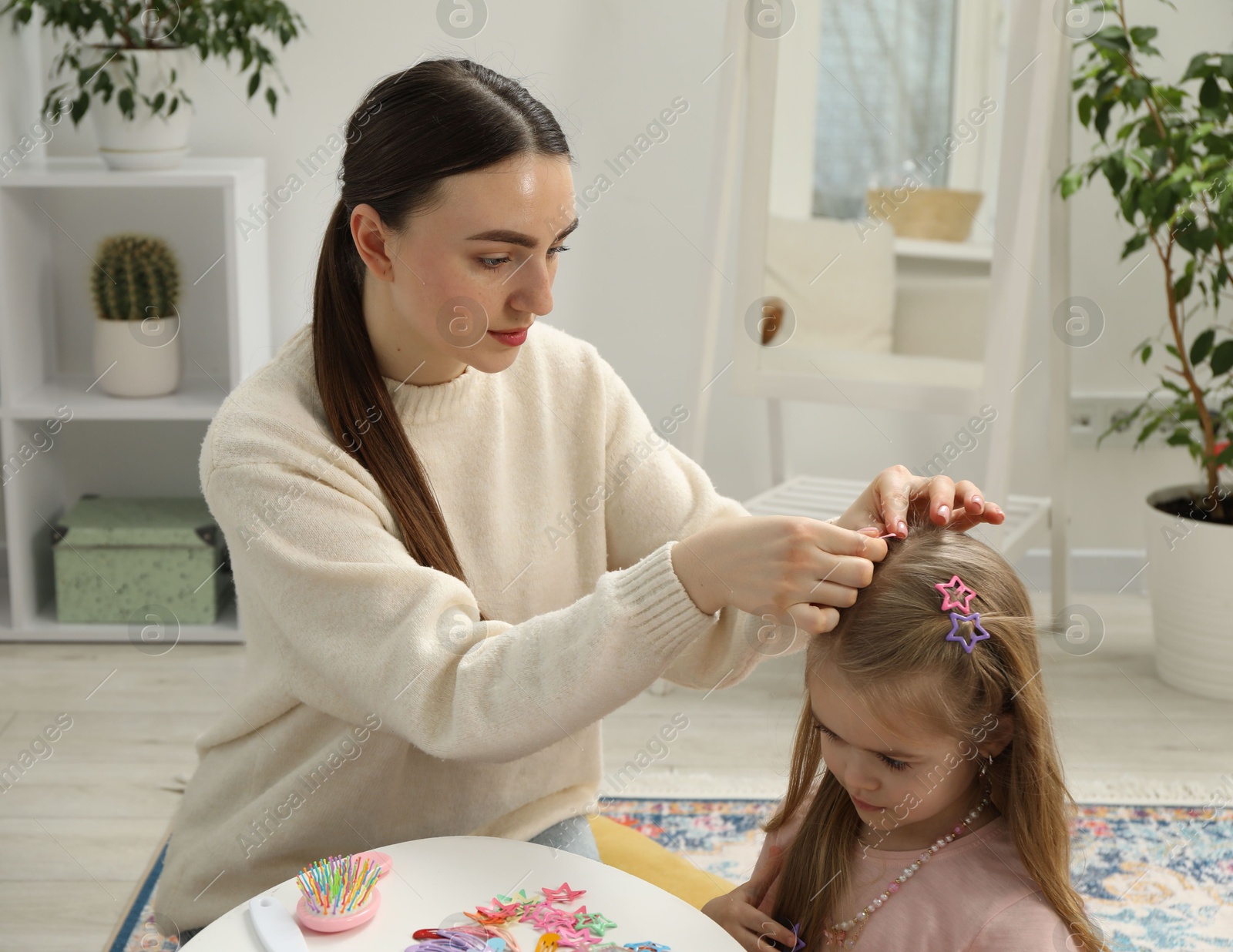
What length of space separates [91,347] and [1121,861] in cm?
222

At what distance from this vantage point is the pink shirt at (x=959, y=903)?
921 mm

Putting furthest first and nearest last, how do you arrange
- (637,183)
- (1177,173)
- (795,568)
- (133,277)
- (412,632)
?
(637,183), (133,277), (1177,173), (412,632), (795,568)

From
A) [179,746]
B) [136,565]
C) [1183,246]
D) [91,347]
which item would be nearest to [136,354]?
[91,347]

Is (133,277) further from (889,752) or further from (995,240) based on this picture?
(889,752)

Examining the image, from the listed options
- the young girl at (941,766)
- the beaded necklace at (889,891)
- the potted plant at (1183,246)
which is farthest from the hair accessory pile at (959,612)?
the potted plant at (1183,246)

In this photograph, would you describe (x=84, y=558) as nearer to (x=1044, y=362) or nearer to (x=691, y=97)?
(x=691, y=97)

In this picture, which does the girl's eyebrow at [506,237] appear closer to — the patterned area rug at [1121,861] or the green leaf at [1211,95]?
the patterned area rug at [1121,861]

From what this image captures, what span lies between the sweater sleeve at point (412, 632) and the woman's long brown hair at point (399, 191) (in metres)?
0.05

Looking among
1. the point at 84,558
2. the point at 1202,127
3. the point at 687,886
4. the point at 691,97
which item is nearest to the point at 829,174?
the point at 691,97

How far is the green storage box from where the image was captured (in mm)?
2490

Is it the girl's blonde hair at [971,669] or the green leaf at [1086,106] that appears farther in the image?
the green leaf at [1086,106]

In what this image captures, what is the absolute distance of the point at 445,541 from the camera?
1.19 m

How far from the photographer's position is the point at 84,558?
250 cm

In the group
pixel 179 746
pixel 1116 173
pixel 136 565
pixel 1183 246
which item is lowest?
pixel 179 746
